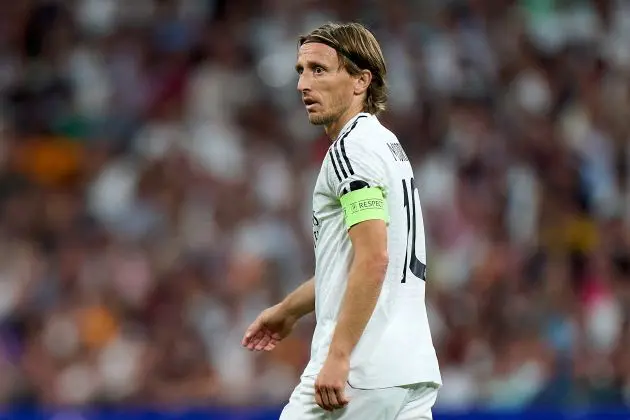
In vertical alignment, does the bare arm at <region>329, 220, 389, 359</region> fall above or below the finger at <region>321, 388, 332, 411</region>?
above

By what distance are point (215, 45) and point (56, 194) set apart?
6.39 feet

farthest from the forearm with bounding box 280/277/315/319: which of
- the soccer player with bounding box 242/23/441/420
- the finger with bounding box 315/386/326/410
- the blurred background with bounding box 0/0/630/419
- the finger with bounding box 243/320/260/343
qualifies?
the blurred background with bounding box 0/0/630/419

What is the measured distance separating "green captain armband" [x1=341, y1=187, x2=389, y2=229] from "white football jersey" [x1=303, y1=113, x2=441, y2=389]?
27 millimetres

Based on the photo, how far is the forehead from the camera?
14.5 ft

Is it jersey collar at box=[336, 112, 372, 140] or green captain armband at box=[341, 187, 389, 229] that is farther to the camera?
jersey collar at box=[336, 112, 372, 140]

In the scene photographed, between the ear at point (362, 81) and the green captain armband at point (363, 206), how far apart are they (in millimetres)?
474

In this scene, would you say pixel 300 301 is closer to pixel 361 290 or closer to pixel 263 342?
pixel 263 342

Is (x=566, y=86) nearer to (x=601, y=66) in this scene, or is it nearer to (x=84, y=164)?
(x=601, y=66)

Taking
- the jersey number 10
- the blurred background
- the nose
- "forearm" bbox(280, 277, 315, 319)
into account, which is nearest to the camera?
the jersey number 10

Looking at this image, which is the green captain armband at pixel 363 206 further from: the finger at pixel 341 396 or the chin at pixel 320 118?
the finger at pixel 341 396

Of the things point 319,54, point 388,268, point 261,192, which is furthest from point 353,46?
point 261,192

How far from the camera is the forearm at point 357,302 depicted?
4.05m

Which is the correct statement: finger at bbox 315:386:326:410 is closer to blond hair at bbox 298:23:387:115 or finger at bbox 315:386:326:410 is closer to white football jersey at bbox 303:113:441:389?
white football jersey at bbox 303:113:441:389

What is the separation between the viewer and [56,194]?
1053 centimetres
